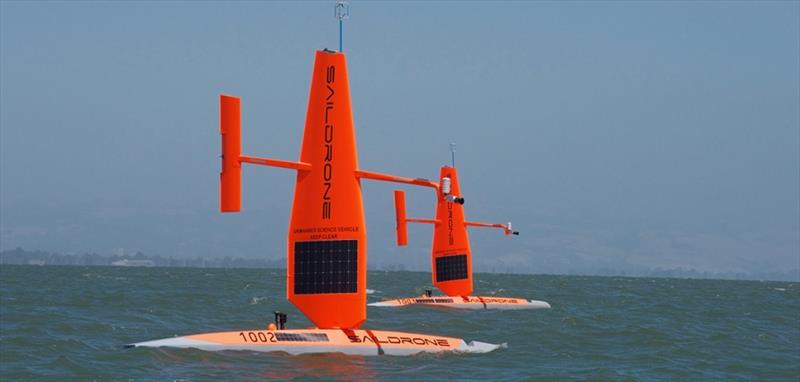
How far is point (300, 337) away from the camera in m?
22.4

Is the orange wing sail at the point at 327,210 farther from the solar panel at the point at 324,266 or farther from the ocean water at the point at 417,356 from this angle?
the ocean water at the point at 417,356

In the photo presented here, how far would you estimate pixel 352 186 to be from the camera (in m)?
23.6

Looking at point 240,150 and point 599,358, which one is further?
point 599,358

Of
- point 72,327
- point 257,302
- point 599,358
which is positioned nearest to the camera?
point 599,358

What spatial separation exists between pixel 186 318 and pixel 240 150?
49.0ft

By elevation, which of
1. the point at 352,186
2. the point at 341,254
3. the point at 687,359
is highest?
the point at 352,186

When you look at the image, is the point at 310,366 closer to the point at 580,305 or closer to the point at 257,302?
the point at 257,302

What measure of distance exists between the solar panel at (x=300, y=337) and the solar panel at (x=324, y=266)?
4.17ft

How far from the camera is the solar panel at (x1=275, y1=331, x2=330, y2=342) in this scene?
2223 centimetres

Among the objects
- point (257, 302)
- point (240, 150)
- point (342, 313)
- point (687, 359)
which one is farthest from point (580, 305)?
point (240, 150)

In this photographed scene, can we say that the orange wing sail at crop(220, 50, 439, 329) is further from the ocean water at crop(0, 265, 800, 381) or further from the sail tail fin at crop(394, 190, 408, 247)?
the sail tail fin at crop(394, 190, 408, 247)

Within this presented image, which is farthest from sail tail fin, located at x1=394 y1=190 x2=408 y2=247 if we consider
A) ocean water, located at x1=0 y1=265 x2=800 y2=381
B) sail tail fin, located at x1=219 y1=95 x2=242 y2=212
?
sail tail fin, located at x1=219 y1=95 x2=242 y2=212

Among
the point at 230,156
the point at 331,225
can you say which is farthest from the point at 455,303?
the point at 230,156

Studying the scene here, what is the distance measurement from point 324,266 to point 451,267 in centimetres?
2306
